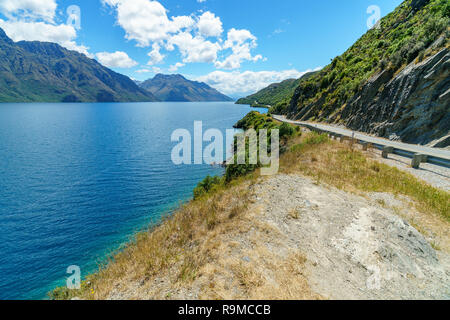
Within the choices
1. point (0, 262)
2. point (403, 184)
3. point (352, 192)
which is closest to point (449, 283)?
point (352, 192)

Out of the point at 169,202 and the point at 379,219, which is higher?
the point at 379,219

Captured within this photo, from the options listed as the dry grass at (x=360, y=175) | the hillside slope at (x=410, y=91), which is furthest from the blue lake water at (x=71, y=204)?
the hillside slope at (x=410, y=91)

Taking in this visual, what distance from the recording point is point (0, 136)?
206 ft

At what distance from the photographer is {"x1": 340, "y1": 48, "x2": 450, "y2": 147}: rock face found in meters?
19.7

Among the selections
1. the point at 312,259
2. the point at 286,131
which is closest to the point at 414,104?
the point at 286,131

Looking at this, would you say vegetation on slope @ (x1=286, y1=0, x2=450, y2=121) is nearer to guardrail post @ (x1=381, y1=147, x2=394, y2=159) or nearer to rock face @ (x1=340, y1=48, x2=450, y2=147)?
rock face @ (x1=340, y1=48, x2=450, y2=147)

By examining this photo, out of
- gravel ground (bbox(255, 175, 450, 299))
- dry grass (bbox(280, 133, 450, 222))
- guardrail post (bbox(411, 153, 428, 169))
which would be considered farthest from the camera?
guardrail post (bbox(411, 153, 428, 169))

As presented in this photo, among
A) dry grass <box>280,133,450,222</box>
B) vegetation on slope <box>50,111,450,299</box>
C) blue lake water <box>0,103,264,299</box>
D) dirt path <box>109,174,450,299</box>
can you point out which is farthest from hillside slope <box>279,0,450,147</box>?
blue lake water <box>0,103,264,299</box>

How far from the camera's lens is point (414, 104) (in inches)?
876

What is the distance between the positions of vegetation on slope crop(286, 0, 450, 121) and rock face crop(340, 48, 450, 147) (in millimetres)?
2381

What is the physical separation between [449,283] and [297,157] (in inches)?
493

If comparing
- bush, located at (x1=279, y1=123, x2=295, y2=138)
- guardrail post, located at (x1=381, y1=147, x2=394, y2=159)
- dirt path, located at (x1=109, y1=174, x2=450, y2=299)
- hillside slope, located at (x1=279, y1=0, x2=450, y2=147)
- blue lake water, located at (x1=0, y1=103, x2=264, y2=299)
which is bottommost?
blue lake water, located at (x1=0, y1=103, x2=264, y2=299)

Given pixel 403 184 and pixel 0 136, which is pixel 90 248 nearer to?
pixel 403 184

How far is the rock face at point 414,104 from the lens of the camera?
1972 centimetres
